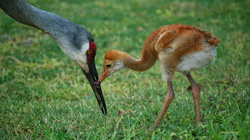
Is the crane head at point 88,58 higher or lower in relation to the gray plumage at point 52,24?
lower

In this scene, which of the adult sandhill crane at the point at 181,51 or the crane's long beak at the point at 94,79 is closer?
the adult sandhill crane at the point at 181,51

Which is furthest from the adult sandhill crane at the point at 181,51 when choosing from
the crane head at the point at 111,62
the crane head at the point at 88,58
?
the crane head at the point at 88,58

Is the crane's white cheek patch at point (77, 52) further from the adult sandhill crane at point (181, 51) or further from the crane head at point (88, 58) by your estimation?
the adult sandhill crane at point (181, 51)

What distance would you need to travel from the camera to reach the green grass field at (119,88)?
10.3 feet

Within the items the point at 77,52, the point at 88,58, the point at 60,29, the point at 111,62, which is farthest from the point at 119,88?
the point at 60,29

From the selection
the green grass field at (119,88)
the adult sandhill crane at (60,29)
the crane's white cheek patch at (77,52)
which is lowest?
the green grass field at (119,88)

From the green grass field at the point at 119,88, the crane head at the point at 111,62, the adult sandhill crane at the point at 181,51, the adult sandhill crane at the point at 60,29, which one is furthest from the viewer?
the crane head at the point at 111,62

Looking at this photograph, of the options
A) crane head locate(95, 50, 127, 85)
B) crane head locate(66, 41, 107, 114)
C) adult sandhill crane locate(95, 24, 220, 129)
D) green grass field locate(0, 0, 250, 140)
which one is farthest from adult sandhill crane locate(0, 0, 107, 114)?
adult sandhill crane locate(95, 24, 220, 129)

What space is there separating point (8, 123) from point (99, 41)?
145 inches

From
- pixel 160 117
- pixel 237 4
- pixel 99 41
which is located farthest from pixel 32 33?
pixel 237 4

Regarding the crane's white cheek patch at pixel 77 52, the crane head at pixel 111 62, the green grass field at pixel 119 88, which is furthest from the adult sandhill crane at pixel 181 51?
the crane's white cheek patch at pixel 77 52

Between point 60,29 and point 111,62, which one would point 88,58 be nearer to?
point 111,62

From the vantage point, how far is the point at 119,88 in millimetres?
4703

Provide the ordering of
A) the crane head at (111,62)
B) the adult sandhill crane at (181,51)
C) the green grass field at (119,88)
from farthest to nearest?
the crane head at (111,62), the adult sandhill crane at (181,51), the green grass field at (119,88)
